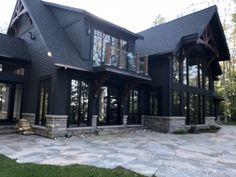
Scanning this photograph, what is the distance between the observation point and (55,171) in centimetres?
475

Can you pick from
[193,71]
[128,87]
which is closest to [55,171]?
[128,87]

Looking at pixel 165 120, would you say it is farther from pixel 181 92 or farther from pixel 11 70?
pixel 11 70

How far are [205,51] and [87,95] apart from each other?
10174 millimetres

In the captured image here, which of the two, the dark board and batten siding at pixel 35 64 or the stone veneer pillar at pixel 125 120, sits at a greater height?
the dark board and batten siding at pixel 35 64

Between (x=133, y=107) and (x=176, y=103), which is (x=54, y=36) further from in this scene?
(x=176, y=103)

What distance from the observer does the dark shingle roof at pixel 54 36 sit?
10.0 metres

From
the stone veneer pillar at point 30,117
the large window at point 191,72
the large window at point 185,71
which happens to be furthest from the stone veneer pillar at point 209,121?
the stone veneer pillar at point 30,117

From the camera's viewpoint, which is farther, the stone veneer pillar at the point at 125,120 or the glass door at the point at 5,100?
the stone veneer pillar at the point at 125,120

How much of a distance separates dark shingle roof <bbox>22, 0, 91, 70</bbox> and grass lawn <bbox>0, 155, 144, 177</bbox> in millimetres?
5145

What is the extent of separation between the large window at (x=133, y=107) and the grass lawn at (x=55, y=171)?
8105 millimetres

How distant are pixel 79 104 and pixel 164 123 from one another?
16.9ft

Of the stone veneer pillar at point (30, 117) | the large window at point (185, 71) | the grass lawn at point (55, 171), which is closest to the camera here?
the grass lawn at point (55, 171)

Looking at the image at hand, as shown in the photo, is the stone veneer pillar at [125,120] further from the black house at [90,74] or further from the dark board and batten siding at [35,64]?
the dark board and batten siding at [35,64]

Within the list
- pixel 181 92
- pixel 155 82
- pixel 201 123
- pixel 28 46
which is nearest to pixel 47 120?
pixel 28 46
